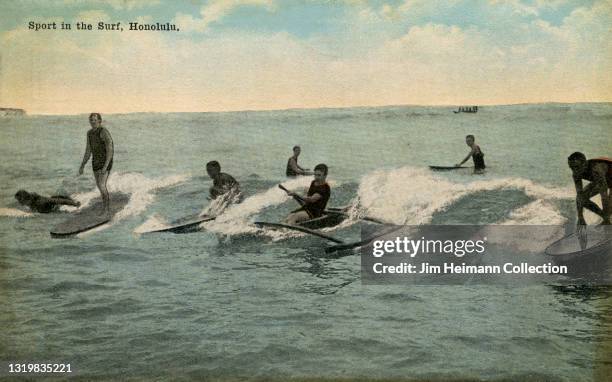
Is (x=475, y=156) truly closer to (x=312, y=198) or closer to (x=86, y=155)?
(x=312, y=198)

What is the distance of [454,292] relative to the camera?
6.52 metres

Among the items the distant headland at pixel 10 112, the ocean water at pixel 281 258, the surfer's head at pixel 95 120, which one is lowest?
the ocean water at pixel 281 258

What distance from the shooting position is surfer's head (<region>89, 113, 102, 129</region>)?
6.82m

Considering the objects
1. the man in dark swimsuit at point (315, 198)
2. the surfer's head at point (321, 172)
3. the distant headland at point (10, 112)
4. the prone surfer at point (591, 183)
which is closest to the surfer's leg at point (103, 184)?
the distant headland at point (10, 112)

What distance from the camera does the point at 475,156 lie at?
22.1ft

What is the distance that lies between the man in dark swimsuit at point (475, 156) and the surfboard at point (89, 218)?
3573 millimetres

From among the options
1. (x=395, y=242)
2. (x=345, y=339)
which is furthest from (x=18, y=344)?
(x=395, y=242)

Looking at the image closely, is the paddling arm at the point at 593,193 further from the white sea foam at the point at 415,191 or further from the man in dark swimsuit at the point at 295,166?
the man in dark swimsuit at the point at 295,166

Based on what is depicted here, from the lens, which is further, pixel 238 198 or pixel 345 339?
pixel 238 198

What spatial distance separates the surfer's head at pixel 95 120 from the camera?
22.4 feet

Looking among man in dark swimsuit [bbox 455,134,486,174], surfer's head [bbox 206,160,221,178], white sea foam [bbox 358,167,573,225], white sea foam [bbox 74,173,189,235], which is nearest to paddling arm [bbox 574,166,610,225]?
white sea foam [bbox 358,167,573,225]

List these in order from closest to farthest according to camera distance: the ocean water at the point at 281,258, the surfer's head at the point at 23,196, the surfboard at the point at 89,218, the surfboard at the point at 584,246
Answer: the ocean water at the point at 281,258
the surfboard at the point at 584,246
the surfer's head at the point at 23,196
the surfboard at the point at 89,218

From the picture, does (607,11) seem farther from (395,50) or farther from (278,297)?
(278,297)

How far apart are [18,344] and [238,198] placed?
2.63m
